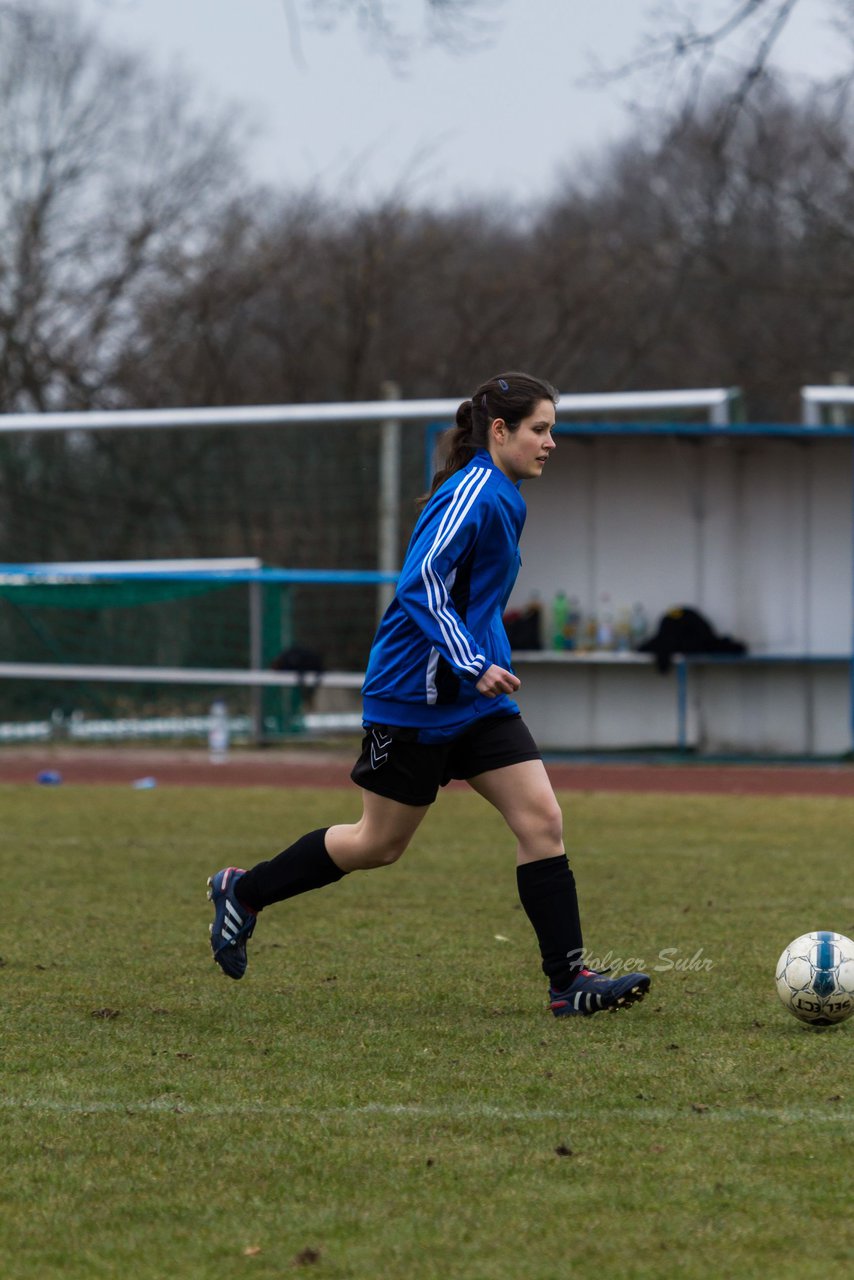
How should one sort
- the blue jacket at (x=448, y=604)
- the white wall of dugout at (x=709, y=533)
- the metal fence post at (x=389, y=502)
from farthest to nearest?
the metal fence post at (x=389, y=502) < the white wall of dugout at (x=709, y=533) < the blue jacket at (x=448, y=604)

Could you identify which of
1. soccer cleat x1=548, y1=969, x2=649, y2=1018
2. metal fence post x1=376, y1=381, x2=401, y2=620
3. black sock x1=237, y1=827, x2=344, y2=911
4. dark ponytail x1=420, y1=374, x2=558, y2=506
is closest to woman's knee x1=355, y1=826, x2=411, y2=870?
black sock x1=237, y1=827, x2=344, y2=911

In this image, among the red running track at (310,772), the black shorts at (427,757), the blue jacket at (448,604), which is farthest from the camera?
the red running track at (310,772)

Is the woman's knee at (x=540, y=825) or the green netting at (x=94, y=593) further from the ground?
the green netting at (x=94, y=593)

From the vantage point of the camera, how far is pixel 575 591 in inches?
648

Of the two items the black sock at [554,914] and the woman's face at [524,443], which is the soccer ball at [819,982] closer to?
the black sock at [554,914]

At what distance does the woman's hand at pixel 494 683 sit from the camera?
489cm

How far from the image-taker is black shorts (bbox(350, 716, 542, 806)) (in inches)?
204

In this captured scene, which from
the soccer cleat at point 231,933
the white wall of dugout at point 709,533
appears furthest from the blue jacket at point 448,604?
the white wall of dugout at point 709,533

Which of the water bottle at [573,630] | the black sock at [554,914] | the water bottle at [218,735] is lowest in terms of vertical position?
the water bottle at [218,735]

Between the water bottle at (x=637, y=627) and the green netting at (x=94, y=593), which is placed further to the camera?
the green netting at (x=94, y=593)

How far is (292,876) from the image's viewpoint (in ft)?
18.0

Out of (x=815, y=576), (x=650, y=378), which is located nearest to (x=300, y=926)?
(x=815, y=576)

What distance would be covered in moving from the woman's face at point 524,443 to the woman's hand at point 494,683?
26.8 inches

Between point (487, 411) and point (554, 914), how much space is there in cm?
152
